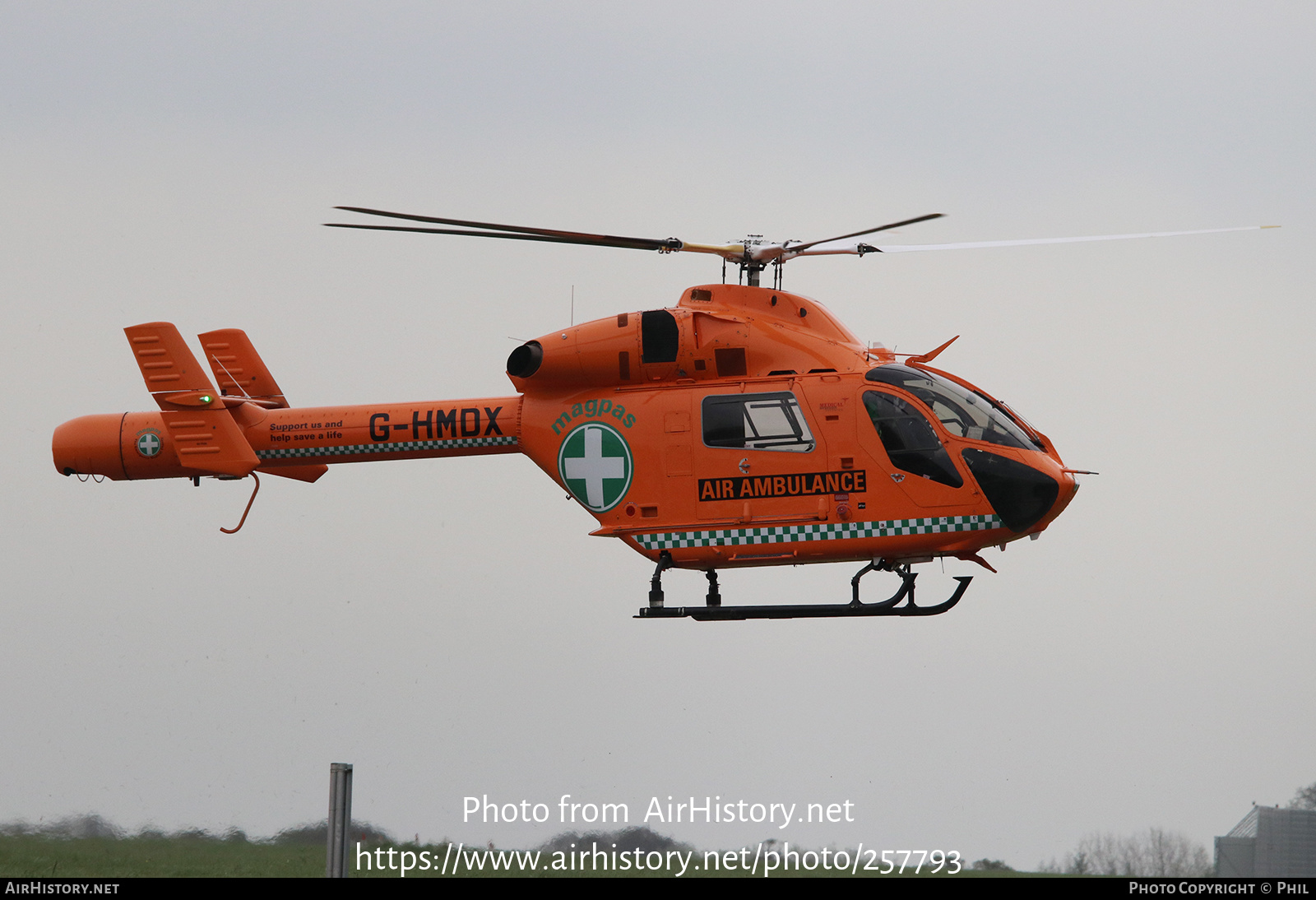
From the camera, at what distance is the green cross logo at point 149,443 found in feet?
57.2

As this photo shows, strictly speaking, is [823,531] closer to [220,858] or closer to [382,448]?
[382,448]

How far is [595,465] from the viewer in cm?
1612

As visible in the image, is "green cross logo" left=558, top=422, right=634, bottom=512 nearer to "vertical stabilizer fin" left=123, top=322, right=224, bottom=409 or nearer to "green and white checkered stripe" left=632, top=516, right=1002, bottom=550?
"green and white checkered stripe" left=632, top=516, right=1002, bottom=550

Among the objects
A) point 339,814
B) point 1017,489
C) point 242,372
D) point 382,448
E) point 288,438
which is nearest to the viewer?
point 339,814

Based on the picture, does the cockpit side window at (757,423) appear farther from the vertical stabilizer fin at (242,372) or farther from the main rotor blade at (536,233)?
the vertical stabilizer fin at (242,372)

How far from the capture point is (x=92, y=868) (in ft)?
60.2

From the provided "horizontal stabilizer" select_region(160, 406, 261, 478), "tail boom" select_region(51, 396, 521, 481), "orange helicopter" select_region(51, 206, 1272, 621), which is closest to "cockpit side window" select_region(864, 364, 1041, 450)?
"orange helicopter" select_region(51, 206, 1272, 621)

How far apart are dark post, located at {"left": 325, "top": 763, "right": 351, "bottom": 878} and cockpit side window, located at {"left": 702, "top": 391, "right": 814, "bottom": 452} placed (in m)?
5.01

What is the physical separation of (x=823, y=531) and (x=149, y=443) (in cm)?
776

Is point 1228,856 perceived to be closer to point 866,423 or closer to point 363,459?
point 866,423

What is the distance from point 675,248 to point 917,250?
2571mm

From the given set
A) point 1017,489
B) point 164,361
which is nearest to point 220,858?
point 164,361

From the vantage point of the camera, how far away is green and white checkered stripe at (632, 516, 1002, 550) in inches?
594
